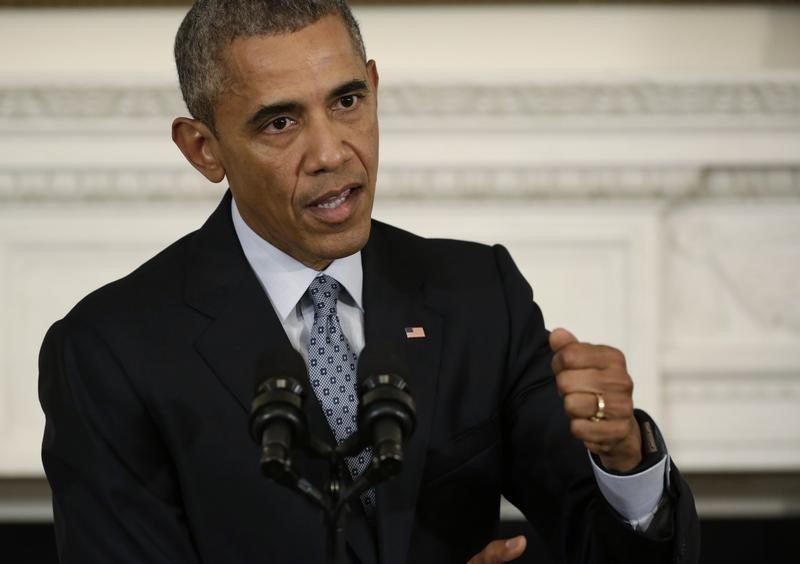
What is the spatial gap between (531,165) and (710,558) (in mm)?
932

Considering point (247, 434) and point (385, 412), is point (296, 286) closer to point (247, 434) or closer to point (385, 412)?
point (247, 434)

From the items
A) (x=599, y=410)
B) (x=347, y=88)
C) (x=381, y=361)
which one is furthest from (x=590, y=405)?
(x=347, y=88)

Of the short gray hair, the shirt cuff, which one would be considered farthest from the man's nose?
the shirt cuff

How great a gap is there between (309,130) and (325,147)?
0.04 metres

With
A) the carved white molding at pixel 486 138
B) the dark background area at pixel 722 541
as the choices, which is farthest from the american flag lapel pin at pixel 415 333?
the dark background area at pixel 722 541

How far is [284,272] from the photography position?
1815mm

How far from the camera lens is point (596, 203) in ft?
9.56

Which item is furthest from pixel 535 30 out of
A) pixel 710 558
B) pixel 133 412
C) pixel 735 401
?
pixel 133 412

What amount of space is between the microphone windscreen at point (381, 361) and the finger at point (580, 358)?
24 centimetres

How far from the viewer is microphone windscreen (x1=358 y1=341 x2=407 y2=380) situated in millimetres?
1276

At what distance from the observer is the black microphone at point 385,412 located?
1.21 m

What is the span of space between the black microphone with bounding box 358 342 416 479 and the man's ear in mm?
641

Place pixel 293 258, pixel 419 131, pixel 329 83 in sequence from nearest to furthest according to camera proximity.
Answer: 1. pixel 329 83
2. pixel 293 258
3. pixel 419 131

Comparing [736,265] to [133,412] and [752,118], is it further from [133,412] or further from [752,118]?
[133,412]
